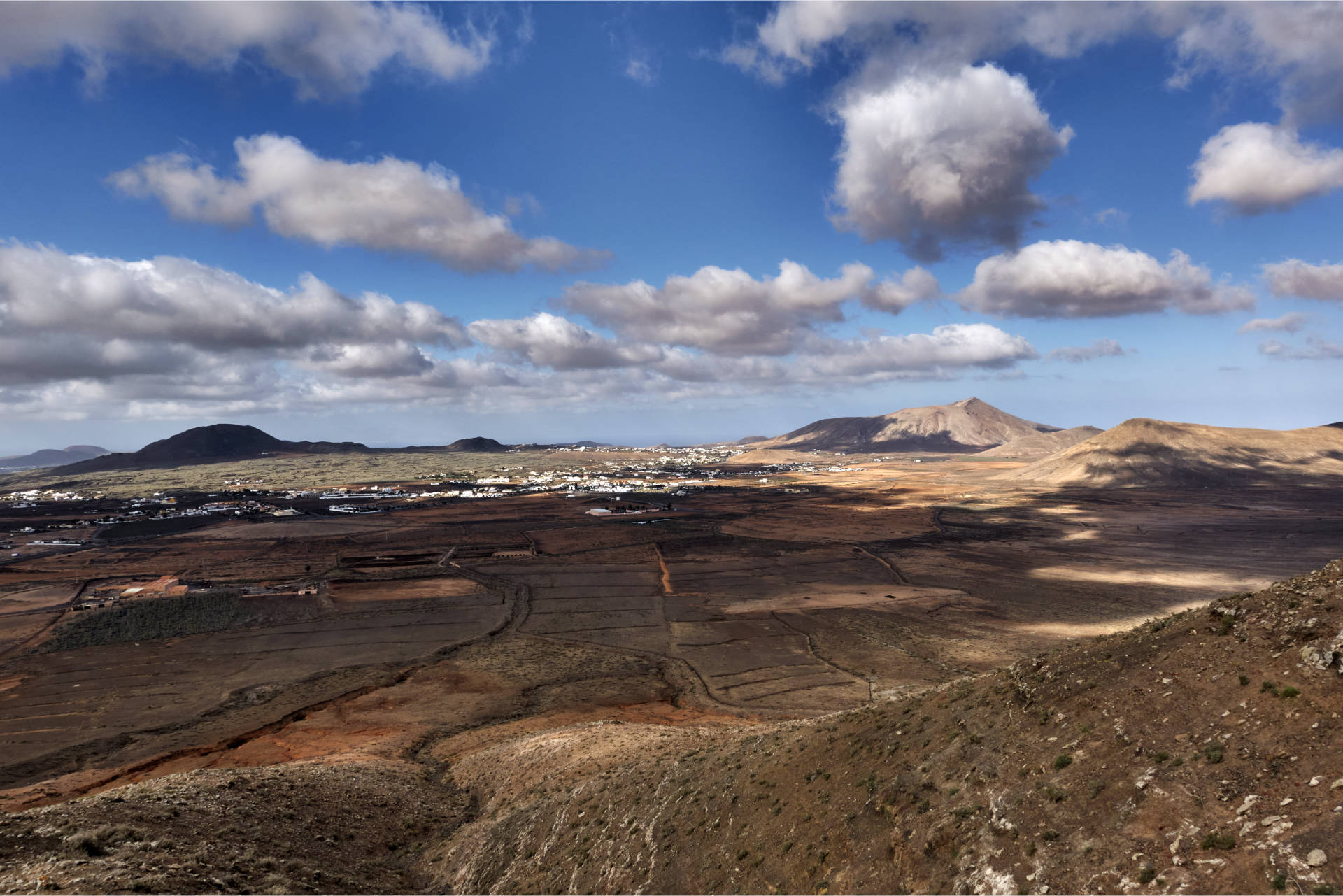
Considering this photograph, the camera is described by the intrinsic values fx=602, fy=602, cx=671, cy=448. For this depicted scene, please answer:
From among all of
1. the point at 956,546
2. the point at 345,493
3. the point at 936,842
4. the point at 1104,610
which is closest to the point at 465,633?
the point at 936,842

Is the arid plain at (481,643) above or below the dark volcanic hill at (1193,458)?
below

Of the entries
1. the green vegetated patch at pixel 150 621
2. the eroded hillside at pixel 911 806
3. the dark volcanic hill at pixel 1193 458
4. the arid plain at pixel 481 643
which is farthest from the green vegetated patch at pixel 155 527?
the dark volcanic hill at pixel 1193 458

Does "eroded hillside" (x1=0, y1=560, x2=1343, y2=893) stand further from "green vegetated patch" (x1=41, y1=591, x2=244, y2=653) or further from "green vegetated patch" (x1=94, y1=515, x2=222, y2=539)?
"green vegetated patch" (x1=94, y1=515, x2=222, y2=539)

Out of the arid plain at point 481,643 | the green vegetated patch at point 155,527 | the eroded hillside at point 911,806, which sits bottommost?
the arid plain at point 481,643

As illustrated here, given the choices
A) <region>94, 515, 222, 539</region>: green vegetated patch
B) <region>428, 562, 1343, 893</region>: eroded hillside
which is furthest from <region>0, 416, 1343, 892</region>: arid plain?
<region>94, 515, 222, 539</region>: green vegetated patch

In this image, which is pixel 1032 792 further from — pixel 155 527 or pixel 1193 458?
pixel 1193 458

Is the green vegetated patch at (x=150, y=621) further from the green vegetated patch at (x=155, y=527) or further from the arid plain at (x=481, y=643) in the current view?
the green vegetated patch at (x=155, y=527)

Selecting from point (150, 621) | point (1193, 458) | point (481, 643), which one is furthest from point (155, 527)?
point (1193, 458)
